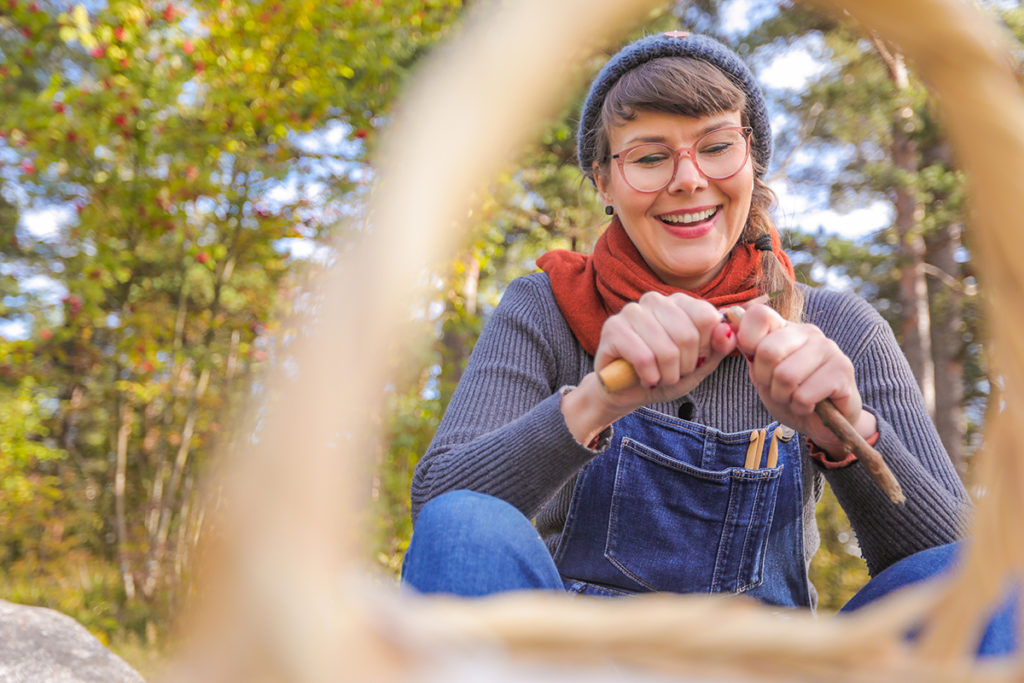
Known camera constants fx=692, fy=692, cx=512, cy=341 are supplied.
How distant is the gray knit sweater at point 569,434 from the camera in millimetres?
761

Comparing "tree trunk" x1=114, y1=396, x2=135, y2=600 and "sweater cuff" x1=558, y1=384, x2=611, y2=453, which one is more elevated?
"sweater cuff" x1=558, y1=384, x2=611, y2=453

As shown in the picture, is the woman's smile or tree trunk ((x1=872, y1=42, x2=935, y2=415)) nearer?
the woman's smile

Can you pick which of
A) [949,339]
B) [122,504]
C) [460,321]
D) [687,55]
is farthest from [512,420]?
[949,339]

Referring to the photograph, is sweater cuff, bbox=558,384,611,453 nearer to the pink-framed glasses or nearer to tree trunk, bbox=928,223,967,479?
the pink-framed glasses

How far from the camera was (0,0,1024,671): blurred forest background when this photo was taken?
274cm

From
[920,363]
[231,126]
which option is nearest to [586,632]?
[231,126]

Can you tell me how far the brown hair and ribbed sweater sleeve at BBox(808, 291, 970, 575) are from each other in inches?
4.9

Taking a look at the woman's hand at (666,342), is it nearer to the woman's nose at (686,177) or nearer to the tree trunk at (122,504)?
the woman's nose at (686,177)

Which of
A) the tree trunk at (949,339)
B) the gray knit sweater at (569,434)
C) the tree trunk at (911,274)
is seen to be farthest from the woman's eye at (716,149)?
the tree trunk at (949,339)

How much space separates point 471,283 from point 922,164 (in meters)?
4.01

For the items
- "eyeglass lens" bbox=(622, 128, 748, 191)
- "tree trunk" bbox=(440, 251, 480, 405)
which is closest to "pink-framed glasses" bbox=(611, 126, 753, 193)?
"eyeglass lens" bbox=(622, 128, 748, 191)

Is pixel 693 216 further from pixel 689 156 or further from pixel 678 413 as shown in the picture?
pixel 678 413

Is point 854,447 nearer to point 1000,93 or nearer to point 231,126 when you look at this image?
point 1000,93

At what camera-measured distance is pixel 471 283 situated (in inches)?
114
